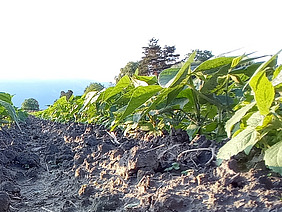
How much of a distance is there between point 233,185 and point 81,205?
0.64m

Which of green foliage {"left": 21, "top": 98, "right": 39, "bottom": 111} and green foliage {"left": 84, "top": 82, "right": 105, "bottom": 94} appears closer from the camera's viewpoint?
green foliage {"left": 84, "top": 82, "right": 105, "bottom": 94}

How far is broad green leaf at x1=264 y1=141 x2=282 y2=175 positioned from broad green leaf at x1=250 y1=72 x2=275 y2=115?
80 mm

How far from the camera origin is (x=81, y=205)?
1.23 m

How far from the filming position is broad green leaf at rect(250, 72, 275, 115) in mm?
613

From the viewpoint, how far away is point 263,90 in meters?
0.63

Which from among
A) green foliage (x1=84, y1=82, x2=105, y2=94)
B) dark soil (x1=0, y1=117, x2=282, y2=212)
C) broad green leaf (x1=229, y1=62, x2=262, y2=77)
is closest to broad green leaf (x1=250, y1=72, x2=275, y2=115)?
dark soil (x1=0, y1=117, x2=282, y2=212)

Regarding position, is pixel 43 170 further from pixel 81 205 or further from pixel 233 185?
pixel 233 185

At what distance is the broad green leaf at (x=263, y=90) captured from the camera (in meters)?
0.61

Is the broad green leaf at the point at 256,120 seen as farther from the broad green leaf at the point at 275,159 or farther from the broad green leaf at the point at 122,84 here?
the broad green leaf at the point at 122,84

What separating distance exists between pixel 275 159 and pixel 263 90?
14cm

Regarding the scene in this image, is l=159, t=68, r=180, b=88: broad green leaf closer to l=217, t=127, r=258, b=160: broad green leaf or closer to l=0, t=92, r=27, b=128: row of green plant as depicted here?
l=217, t=127, r=258, b=160: broad green leaf

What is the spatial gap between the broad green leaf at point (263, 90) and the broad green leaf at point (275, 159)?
0.08m

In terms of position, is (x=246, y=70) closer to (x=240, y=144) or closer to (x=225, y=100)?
(x=225, y=100)

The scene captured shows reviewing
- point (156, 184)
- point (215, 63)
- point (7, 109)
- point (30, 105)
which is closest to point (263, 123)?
point (215, 63)
